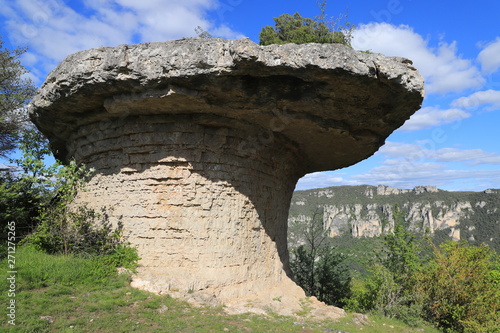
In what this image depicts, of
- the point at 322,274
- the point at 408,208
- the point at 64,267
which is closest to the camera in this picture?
the point at 64,267

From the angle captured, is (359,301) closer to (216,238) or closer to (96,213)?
(216,238)

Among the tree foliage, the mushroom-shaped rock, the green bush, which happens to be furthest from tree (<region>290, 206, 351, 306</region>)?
the green bush

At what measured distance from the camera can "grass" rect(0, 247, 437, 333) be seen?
4.56m

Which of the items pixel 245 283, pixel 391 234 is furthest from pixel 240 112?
pixel 391 234

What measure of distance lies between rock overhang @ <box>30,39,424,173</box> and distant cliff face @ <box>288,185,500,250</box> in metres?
38.3

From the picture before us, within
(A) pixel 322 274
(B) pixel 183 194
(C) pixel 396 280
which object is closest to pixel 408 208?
(A) pixel 322 274

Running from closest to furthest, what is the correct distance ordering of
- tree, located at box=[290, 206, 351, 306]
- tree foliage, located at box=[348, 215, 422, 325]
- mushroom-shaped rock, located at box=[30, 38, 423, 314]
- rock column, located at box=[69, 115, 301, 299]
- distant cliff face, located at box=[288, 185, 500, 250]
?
mushroom-shaped rock, located at box=[30, 38, 423, 314], rock column, located at box=[69, 115, 301, 299], tree foliage, located at box=[348, 215, 422, 325], tree, located at box=[290, 206, 351, 306], distant cliff face, located at box=[288, 185, 500, 250]

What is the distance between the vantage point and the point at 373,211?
57656mm

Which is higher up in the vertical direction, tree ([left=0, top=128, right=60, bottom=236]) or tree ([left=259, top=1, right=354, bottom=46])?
tree ([left=259, top=1, right=354, bottom=46])

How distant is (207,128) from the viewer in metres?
6.82

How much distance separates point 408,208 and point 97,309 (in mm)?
57717

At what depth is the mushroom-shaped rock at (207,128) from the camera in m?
5.51

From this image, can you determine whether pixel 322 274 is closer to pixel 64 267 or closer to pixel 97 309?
pixel 64 267

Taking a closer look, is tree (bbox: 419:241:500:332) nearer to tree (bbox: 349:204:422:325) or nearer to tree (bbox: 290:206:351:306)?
tree (bbox: 349:204:422:325)
